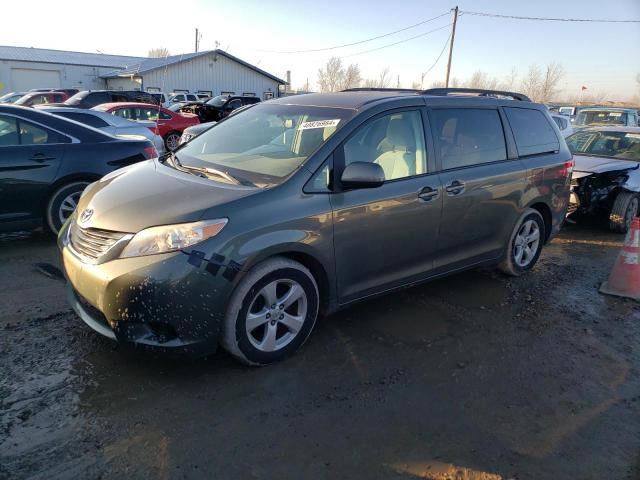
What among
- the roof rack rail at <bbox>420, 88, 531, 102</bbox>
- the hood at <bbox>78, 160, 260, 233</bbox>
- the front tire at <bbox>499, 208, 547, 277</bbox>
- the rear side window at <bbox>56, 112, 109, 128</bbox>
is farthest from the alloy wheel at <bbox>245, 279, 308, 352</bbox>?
the rear side window at <bbox>56, 112, 109, 128</bbox>

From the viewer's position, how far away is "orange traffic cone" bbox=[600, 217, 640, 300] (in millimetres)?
4785

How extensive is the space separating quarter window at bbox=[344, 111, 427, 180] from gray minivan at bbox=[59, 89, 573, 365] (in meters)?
0.01

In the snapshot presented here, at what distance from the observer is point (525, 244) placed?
5070mm

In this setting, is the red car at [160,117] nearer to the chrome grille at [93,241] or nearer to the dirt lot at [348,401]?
the dirt lot at [348,401]

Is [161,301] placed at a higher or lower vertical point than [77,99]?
lower

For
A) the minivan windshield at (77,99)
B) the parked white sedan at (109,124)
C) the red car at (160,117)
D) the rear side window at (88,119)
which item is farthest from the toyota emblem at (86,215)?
the minivan windshield at (77,99)

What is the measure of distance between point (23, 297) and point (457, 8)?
3247 cm

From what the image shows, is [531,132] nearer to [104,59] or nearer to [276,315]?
[276,315]

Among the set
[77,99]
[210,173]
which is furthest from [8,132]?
[77,99]

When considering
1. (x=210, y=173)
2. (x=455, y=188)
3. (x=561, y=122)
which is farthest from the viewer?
(x=561, y=122)

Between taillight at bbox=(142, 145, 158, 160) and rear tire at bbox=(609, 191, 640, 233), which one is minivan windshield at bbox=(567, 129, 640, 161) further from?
taillight at bbox=(142, 145, 158, 160)

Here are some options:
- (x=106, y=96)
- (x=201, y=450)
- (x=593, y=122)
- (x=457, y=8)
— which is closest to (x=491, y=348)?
(x=201, y=450)

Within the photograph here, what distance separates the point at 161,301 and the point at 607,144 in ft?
26.2

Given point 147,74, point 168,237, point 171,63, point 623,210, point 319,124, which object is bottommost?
point 623,210
